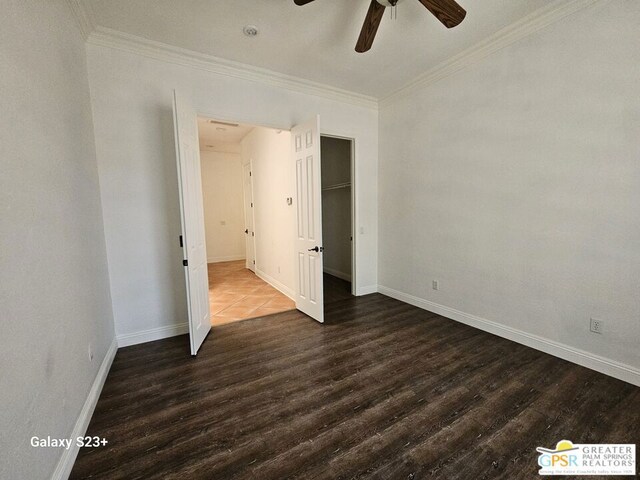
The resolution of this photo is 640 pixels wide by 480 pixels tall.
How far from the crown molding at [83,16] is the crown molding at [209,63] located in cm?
7

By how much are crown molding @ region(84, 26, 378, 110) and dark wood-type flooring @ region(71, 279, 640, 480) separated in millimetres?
3011

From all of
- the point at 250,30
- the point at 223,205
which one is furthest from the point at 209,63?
the point at 223,205

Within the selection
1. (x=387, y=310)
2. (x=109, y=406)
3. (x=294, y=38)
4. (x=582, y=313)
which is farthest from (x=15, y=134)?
(x=582, y=313)

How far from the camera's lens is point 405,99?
3791 mm

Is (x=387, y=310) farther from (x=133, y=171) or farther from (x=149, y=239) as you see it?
(x=133, y=171)

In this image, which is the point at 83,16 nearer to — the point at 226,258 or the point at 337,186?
the point at 337,186

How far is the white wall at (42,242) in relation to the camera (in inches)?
43.7

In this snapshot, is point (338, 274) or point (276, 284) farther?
point (338, 274)

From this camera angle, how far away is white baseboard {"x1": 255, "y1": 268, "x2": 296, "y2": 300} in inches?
174

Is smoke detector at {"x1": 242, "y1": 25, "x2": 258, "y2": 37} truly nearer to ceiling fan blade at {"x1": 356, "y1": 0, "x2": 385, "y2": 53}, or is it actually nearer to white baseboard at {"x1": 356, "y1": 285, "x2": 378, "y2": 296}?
ceiling fan blade at {"x1": 356, "y1": 0, "x2": 385, "y2": 53}

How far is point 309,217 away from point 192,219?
1.33 m

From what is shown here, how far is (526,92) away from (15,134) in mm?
3740

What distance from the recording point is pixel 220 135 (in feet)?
19.2

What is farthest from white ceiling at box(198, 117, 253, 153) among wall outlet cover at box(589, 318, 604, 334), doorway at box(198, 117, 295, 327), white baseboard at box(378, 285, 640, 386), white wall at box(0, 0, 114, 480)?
wall outlet cover at box(589, 318, 604, 334)
